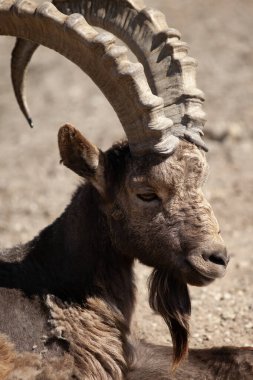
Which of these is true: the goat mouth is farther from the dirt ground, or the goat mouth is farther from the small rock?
the small rock

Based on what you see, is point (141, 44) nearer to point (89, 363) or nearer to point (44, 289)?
point (44, 289)

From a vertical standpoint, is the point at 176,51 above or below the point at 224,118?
below

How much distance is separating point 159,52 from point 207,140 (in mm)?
8277

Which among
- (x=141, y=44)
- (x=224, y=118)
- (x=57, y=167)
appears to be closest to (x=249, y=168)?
(x=224, y=118)

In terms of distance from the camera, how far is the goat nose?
19.8 feet

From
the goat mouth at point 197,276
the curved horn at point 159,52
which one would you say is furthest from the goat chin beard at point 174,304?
the curved horn at point 159,52

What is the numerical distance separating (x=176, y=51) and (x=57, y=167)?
829cm

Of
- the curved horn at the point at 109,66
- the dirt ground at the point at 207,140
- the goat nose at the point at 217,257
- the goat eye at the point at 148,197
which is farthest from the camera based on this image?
the dirt ground at the point at 207,140

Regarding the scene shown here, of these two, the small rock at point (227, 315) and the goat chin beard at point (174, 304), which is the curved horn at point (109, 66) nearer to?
the goat chin beard at point (174, 304)

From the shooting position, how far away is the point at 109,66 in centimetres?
624

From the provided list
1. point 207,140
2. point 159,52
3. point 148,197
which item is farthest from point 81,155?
point 207,140

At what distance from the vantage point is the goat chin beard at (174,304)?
6.54 m

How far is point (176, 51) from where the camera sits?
22.2ft

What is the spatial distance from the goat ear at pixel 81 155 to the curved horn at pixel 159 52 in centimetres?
69
